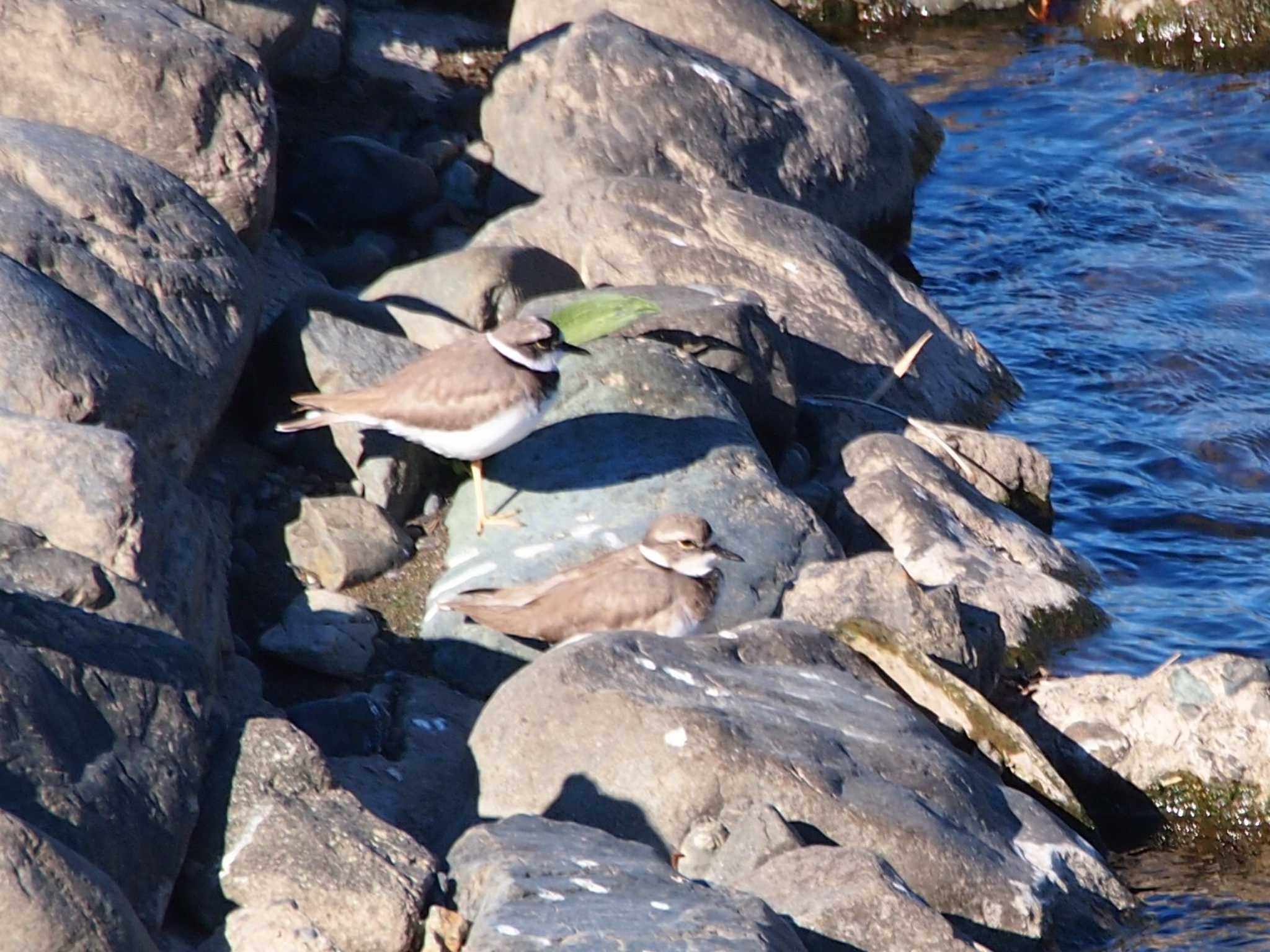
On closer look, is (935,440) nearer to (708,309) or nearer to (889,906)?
(708,309)

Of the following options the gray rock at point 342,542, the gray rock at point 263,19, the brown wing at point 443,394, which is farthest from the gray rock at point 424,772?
the gray rock at point 263,19

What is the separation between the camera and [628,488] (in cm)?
791

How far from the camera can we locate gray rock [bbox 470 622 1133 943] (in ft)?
18.6

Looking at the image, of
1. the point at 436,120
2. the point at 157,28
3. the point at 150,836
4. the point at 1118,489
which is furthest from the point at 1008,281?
the point at 150,836

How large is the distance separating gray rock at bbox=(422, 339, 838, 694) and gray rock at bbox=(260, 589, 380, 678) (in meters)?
0.29

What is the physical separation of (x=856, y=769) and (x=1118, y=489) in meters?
4.54

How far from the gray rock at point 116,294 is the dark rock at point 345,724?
1.34m

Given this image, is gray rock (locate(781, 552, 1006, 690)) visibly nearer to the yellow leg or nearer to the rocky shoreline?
the rocky shoreline

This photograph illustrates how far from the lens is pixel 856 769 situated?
5.87 m

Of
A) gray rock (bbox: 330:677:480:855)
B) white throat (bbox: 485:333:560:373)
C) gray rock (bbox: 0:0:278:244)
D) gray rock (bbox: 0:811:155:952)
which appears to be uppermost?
gray rock (bbox: 0:0:278:244)

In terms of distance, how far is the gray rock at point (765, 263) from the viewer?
972cm

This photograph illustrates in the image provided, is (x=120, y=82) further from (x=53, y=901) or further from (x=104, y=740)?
(x=53, y=901)

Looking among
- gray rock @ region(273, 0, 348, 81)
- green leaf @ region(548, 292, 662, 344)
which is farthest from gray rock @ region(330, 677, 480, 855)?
gray rock @ region(273, 0, 348, 81)

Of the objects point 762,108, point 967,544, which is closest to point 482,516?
point 967,544
